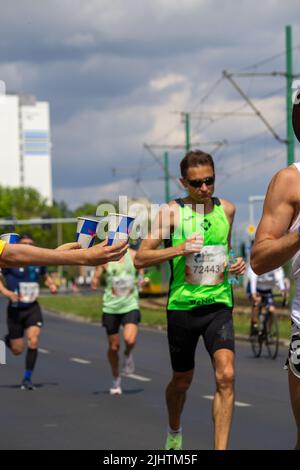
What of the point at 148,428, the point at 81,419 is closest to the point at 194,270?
the point at 148,428

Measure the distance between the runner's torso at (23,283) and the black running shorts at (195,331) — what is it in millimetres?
7581

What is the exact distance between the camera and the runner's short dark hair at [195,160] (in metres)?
8.88

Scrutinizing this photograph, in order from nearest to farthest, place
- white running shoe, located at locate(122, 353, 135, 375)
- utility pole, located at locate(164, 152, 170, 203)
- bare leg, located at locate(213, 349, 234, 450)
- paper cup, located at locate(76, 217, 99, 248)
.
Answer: paper cup, located at locate(76, 217, 99, 248)
bare leg, located at locate(213, 349, 234, 450)
white running shoe, located at locate(122, 353, 135, 375)
utility pole, located at locate(164, 152, 170, 203)

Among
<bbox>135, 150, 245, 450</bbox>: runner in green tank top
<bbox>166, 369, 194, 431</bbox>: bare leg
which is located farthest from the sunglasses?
<bbox>166, 369, 194, 431</bbox>: bare leg

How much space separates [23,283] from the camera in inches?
642

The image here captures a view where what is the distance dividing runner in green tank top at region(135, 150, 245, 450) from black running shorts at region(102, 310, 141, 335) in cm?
604

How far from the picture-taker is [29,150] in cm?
18600

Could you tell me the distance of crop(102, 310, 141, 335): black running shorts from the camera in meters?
15.0

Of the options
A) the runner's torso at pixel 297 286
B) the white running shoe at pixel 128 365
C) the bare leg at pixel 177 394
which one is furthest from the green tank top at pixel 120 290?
the runner's torso at pixel 297 286

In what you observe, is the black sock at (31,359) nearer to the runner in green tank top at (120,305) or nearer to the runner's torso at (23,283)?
the runner's torso at (23,283)

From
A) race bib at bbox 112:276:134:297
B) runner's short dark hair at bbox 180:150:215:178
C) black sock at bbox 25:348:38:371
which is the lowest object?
black sock at bbox 25:348:38:371

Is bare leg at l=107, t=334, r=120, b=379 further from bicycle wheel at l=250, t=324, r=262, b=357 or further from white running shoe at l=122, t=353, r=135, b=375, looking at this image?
bicycle wheel at l=250, t=324, r=262, b=357

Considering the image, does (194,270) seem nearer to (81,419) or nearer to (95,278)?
(81,419)
